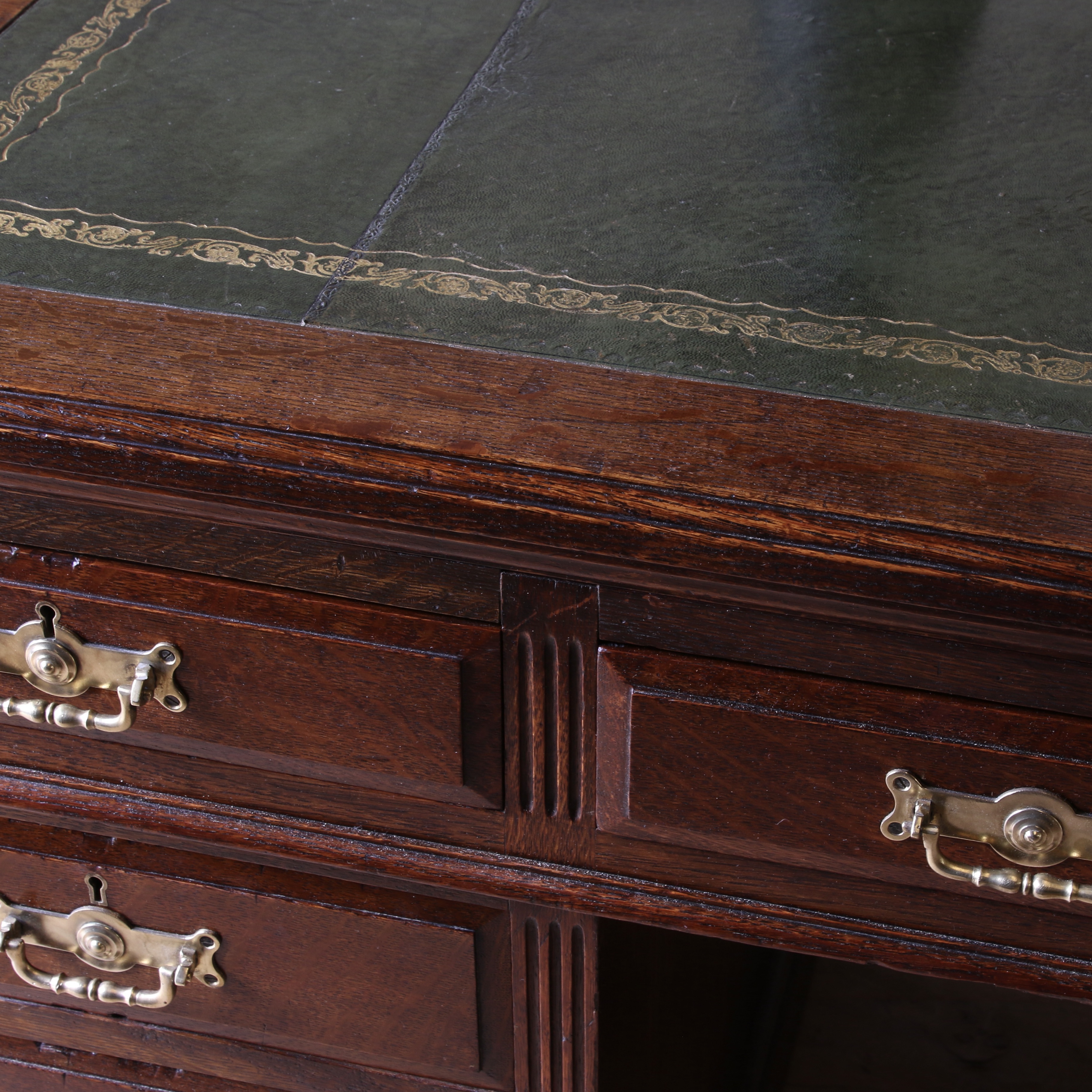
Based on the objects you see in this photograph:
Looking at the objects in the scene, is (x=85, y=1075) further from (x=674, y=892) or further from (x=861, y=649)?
(x=861, y=649)

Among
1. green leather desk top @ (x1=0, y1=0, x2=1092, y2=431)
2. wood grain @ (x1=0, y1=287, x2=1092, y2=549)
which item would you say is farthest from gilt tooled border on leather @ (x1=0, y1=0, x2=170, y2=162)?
wood grain @ (x1=0, y1=287, x2=1092, y2=549)

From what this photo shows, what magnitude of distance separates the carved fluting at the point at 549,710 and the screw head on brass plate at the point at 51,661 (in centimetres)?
19

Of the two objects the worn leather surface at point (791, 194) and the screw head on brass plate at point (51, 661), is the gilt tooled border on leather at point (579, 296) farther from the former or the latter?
the screw head on brass plate at point (51, 661)

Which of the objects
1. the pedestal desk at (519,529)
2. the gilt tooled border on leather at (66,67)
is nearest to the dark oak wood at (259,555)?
the pedestal desk at (519,529)

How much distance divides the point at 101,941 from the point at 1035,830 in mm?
470

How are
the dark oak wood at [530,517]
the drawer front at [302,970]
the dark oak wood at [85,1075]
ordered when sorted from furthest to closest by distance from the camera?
the dark oak wood at [85,1075] → the drawer front at [302,970] → the dark oak wood at [530,517]

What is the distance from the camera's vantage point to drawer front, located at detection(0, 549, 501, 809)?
0.50 meters

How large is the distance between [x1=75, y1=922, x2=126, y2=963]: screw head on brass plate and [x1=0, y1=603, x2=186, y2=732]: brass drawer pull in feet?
0.53

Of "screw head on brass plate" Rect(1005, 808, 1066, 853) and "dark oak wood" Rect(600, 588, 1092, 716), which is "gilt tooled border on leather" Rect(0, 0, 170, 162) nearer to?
"dark oak wood" Rect(600, 588, 1092, 716)

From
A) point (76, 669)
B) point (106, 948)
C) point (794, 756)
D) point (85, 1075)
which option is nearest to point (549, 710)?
point (794, 756)

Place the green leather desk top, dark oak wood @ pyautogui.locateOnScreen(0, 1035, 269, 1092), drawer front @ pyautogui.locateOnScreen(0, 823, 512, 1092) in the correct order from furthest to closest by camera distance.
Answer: dark oak wood @ pyautogui.locateOnScreen(0, 1035, 269, 1092)
drawer front @ pyautogui.locateOnScreen(0, 823, 512, 1092)
the green leather desk top

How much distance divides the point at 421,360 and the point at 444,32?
33 cm

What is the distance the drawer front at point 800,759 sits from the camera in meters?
0.46

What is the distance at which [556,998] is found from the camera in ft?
2.01
